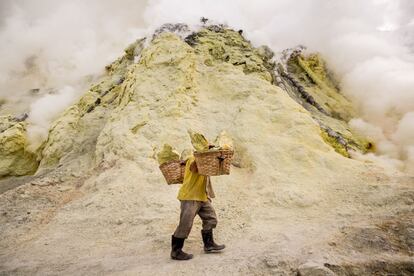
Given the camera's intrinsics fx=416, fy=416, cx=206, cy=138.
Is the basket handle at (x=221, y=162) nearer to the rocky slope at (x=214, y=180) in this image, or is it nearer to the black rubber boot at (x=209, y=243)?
the black rubber boot at (x=209, y=243)

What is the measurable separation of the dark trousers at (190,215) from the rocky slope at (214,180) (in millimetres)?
355

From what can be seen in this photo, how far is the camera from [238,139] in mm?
8766

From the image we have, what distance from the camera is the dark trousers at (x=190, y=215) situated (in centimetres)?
470

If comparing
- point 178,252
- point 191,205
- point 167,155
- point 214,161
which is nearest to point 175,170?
point 167,155

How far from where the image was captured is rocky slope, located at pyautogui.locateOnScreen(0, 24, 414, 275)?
4.87 metres

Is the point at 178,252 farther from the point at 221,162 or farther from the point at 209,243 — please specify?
the point at 221,162

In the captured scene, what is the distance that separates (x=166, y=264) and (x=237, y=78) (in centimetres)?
669

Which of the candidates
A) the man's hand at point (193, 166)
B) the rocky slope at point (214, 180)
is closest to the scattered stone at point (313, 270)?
the rocky slope at point (214, 180)

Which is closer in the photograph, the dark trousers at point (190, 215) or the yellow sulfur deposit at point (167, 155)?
the dark trousers at point (190, 215)

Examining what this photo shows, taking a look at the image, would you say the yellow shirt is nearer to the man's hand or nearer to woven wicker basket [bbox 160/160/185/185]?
the man's hand

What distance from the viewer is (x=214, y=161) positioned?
4398 millimetres

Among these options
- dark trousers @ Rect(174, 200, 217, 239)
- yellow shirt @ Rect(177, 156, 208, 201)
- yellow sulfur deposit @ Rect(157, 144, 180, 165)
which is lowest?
dark trousers @ Rect(174, 200, 217, 239)

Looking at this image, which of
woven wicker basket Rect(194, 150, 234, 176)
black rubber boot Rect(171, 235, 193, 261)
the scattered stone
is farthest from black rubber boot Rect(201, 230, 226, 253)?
the scattered stone

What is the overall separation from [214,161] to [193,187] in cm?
53
